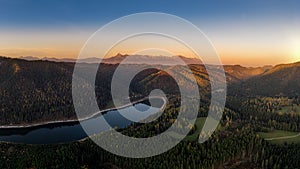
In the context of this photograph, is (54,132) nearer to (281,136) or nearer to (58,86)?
(281,136)

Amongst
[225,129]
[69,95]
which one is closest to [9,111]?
[69,95]

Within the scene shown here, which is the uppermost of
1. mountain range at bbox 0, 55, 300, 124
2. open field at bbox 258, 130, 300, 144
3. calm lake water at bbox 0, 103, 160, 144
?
mountain range at bbox 0, 55, 300, 124

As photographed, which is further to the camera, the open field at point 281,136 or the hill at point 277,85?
the hill at point 277,85

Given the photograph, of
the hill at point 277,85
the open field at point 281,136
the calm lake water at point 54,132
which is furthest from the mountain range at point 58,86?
the open field at point 281,136

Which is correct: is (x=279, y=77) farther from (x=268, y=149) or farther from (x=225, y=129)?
(x=268, y=149)

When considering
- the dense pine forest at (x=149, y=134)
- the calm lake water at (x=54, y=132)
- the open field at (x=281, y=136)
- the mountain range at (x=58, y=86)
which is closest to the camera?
the dense pine forest at (x=149, y=134)

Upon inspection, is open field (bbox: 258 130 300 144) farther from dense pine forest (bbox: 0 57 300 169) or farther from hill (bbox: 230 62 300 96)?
hill (bbox: 230 62 300 96)

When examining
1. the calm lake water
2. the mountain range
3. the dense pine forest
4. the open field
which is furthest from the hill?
the calm lake water

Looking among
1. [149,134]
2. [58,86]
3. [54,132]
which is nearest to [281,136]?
[149,134]

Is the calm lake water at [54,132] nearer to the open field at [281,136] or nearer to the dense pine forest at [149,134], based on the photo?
the dense pine forest at [149,134]
